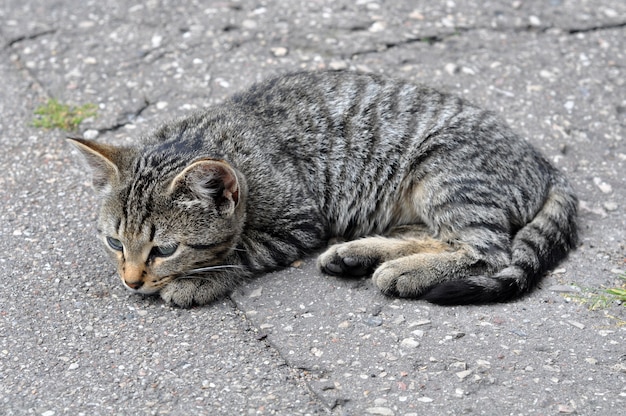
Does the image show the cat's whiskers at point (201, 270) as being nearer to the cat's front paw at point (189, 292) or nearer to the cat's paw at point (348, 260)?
the cat's front paw at point (189, 292)

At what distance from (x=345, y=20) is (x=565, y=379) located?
4.00m

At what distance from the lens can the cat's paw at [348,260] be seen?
469 cm

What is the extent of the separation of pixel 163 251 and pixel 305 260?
90cm

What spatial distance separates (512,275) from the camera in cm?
449

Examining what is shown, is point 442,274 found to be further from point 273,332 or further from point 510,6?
point 510,6

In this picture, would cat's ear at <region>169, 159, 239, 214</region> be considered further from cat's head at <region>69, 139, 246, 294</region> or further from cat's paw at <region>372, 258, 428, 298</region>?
cat's paw at <region>372, 258, 428, 298</region>

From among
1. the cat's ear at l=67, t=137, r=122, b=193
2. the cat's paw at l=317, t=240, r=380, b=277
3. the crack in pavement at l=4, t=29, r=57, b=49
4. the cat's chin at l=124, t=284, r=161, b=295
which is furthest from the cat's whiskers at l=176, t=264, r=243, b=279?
the crack in pavement at l=4, t=29, r=57, b=49

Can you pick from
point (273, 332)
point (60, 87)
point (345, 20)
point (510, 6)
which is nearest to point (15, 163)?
point (60, 87)

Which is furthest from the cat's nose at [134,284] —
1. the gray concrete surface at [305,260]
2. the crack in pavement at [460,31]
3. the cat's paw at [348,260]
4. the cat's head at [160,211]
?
the crack in pavement at [460,31]

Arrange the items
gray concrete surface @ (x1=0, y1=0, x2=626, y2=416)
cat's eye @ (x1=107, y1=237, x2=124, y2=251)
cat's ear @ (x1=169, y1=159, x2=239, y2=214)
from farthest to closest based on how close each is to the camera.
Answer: cat's eye @ (x1=107, y1=237, x2=124, y2=251), cat's ear @ (x1=169, y1=159, x2=239, y2=214), gray concrete surface @ (x1=0, y1=0, x2=626, y2=416)

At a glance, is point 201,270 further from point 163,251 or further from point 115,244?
point 115,244

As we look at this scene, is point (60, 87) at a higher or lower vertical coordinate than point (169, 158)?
lower

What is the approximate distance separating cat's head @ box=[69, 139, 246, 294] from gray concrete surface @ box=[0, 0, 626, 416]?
234 mm

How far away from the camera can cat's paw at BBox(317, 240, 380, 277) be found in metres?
4.69
